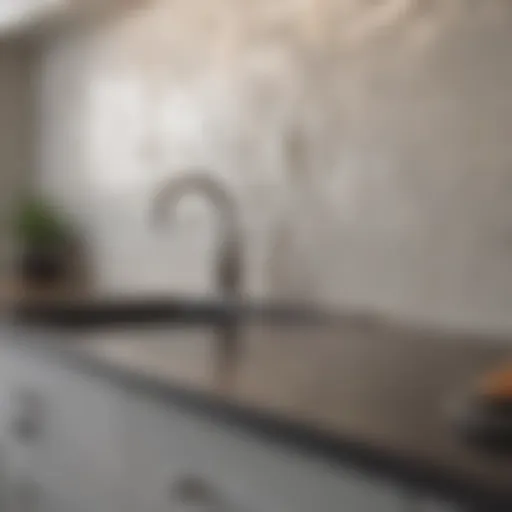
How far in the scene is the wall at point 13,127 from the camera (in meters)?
3.40

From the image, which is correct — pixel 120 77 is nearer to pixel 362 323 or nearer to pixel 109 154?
pixel 109 154

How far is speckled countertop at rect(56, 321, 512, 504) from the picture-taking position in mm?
851

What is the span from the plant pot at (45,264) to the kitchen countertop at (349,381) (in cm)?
128

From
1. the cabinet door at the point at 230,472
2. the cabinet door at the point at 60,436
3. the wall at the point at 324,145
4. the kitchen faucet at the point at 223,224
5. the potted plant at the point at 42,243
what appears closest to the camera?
the cabinet door at the point at 230,472

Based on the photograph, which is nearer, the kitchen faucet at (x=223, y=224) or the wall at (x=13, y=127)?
the kitchen faucet at (x=223, y=224)

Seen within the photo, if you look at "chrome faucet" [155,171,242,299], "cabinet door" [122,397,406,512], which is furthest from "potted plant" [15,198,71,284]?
"cabinet door" [122,397,406,512]

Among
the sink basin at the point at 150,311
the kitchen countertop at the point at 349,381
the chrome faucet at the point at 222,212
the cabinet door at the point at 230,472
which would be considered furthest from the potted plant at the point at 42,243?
the cabinet door at the point at 230,472

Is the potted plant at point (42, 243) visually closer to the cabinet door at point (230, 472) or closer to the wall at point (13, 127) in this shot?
the wall at point (13, 127)

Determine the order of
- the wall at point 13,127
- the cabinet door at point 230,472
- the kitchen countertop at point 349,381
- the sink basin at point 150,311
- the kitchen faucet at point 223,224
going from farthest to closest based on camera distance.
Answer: the wall at point 13,127 → the kitchen faucet at point 223,224 → the sink basin at point 150,311 → the cabinet door at point 230,472 → the kitchen countertop at point 349,381

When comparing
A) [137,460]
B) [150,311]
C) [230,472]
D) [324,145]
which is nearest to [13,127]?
[150,311]

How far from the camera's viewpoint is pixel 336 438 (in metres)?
0.90

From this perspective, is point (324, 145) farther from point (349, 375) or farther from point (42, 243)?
point (42, 243)

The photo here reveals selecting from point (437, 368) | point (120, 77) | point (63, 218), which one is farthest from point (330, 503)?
point (63, 218)

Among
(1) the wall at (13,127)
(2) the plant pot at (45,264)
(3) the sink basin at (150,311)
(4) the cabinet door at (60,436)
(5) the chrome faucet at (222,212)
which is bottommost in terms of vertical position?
(4) the cabinet door at (60,436)
